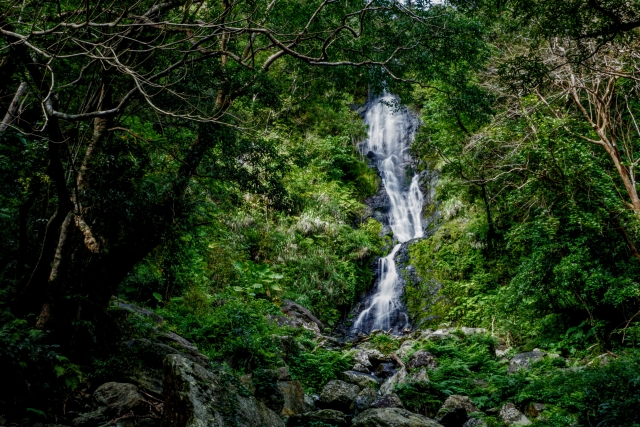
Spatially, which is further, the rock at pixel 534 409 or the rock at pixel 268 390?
the rock at pixel 534 409

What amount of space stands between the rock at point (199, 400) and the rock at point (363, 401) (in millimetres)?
3042

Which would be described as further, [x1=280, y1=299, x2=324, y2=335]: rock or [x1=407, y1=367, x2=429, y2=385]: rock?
[x1=280, y1=299, x2=324, y2=335]: rock

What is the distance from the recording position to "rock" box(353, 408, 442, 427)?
5.81m

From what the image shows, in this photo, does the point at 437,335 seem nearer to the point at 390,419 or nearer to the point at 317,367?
the point at 317,367

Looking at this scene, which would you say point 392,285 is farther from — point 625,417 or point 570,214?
point 625,417

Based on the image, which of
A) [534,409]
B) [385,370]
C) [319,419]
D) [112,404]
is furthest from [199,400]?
[385,370]

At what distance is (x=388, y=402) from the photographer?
7523 mm

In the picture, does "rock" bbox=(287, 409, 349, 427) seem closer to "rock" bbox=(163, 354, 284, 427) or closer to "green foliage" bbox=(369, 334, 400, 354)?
"rock" bbox=(163, 354, 284, 427)

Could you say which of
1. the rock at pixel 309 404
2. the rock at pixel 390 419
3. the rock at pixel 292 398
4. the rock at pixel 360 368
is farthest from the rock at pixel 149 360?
the rock at pixel 360 368

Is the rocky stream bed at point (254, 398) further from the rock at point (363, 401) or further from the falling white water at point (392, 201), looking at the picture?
the falling white water at point (392, 201)

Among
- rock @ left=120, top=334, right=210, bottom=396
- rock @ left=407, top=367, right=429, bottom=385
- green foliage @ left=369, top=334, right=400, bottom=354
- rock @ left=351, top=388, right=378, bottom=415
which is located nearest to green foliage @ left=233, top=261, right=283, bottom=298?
green foliage @ left=369, top=334, right=400, bottom=354

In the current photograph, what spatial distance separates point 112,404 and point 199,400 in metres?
1.27

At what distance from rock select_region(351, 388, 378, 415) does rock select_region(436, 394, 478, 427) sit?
1.20 m

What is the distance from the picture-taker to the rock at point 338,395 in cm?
773
